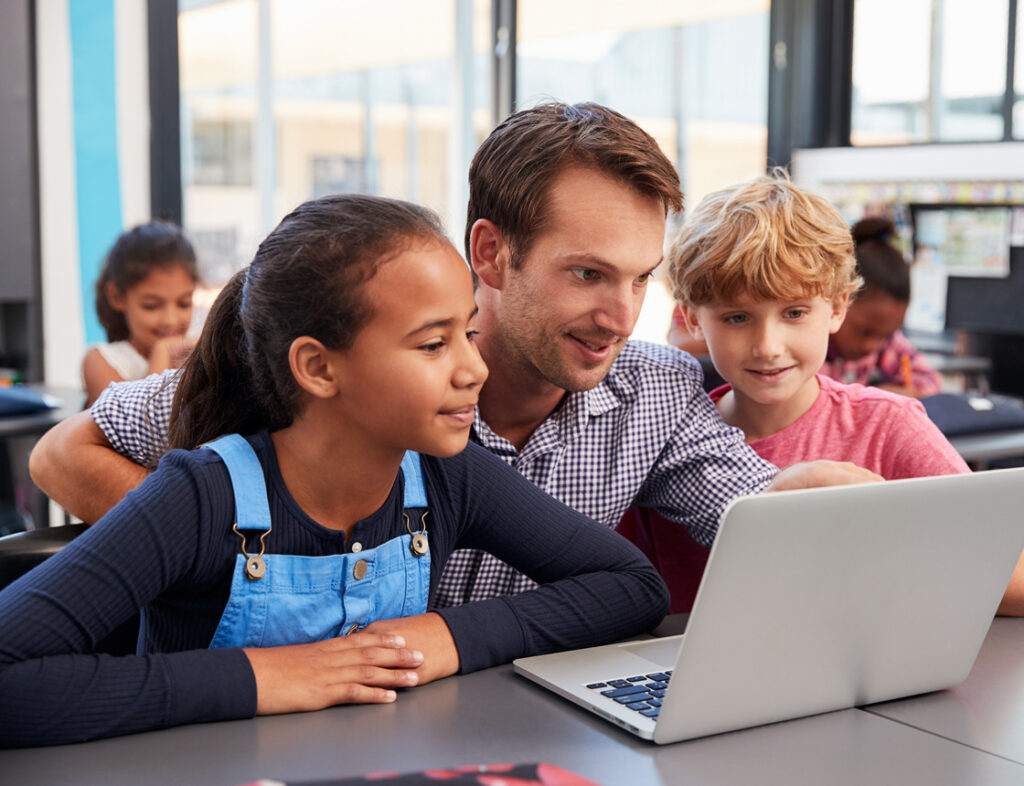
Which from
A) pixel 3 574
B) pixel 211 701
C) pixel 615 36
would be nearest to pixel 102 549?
pixel 211 701

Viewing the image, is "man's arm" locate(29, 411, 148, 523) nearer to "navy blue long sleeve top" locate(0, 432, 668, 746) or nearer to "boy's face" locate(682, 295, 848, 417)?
"navy blue long sleeve top" locate(0, 432, 668, 746)

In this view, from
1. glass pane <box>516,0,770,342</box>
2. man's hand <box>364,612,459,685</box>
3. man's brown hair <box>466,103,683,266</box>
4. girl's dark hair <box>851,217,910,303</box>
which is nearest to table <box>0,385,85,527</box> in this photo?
man's brown hair <box>466,103,683,266</box>

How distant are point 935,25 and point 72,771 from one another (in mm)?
4817

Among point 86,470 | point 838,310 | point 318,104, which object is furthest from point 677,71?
point 86,470

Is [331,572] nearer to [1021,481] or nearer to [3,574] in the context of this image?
[3,574]

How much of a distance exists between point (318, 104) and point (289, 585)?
4.12m

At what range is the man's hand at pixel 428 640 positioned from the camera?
39.9 inches

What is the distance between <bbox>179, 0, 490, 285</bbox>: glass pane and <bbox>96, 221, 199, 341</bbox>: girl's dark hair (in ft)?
3.62

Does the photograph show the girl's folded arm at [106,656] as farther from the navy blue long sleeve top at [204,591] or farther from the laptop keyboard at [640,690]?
the laptop keyboard at [640,690]

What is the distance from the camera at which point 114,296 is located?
313 centimetres

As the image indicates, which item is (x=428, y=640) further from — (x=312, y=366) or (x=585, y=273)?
(x=585, y=273)

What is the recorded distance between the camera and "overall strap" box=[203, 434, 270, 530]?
1.03 metres

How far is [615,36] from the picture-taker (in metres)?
5.19

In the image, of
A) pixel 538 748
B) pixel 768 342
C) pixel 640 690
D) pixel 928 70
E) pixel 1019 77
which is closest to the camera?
pixel 538 748
